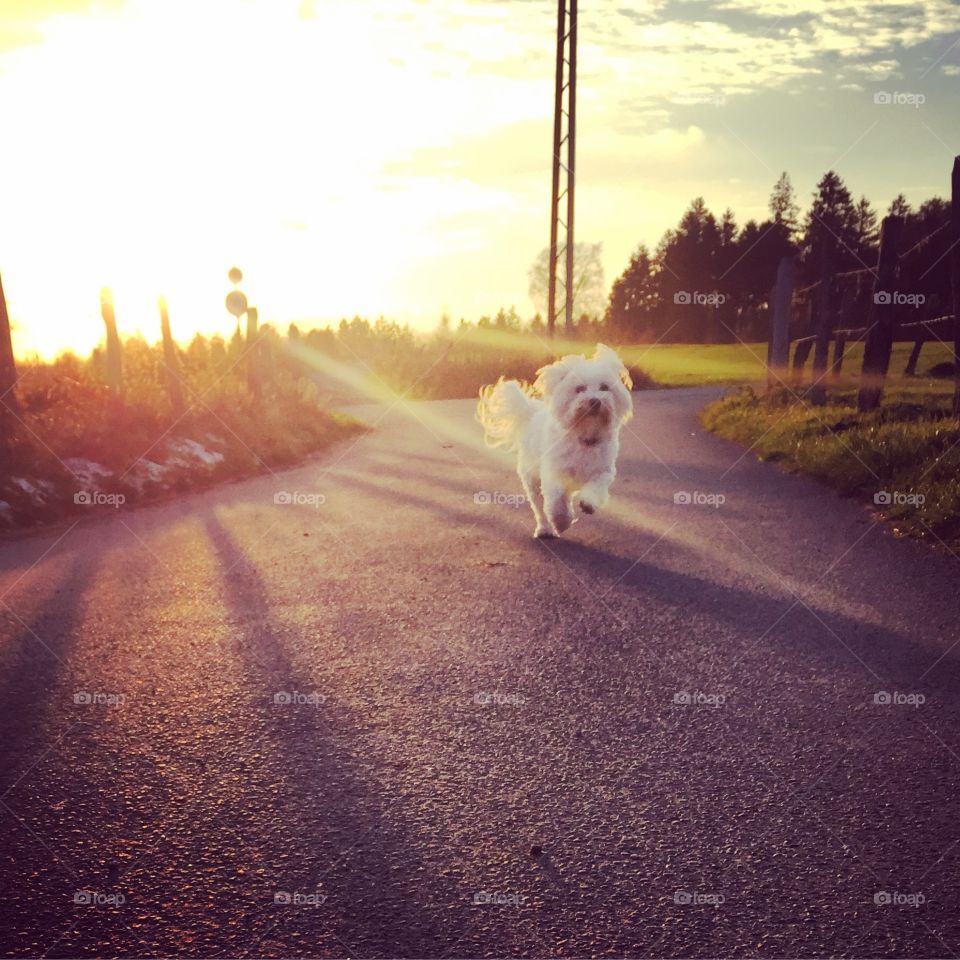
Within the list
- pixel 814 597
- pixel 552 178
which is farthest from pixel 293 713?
pixel 552 178

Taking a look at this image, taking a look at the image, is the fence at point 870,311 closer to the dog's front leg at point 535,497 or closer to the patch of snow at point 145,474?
the dog's front leg at point 535,497

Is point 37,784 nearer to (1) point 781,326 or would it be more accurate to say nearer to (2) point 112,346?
(2) point 112,346

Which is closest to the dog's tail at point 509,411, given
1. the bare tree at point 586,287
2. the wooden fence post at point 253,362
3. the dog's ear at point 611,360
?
the dog's ear at point 611,360

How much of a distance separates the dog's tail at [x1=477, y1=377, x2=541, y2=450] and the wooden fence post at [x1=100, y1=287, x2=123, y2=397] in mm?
6278

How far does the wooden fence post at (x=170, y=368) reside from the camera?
43.1 ft

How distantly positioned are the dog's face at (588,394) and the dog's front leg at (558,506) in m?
0.54

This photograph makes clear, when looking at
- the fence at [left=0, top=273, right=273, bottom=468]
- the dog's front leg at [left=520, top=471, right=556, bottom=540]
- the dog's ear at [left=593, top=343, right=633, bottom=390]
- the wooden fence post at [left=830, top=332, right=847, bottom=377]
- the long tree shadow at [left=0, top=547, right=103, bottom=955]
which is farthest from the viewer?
the wooden fence post at [left=830, top=332, right=847, bottom=377]

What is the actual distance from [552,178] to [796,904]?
1056 inches

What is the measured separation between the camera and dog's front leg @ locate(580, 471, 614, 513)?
280 inches

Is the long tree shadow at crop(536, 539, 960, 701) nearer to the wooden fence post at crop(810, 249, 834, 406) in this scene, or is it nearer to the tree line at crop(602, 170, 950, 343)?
the wooden fence post at crop(810, 249, 834, 406)

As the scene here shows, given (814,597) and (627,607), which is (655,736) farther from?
(814,597)

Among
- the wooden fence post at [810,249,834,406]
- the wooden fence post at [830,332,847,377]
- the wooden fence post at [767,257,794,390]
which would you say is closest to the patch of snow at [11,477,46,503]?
the wooden fence post at [810,249,834,406]

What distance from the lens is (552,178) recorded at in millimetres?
26875

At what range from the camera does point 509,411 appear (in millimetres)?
8602
